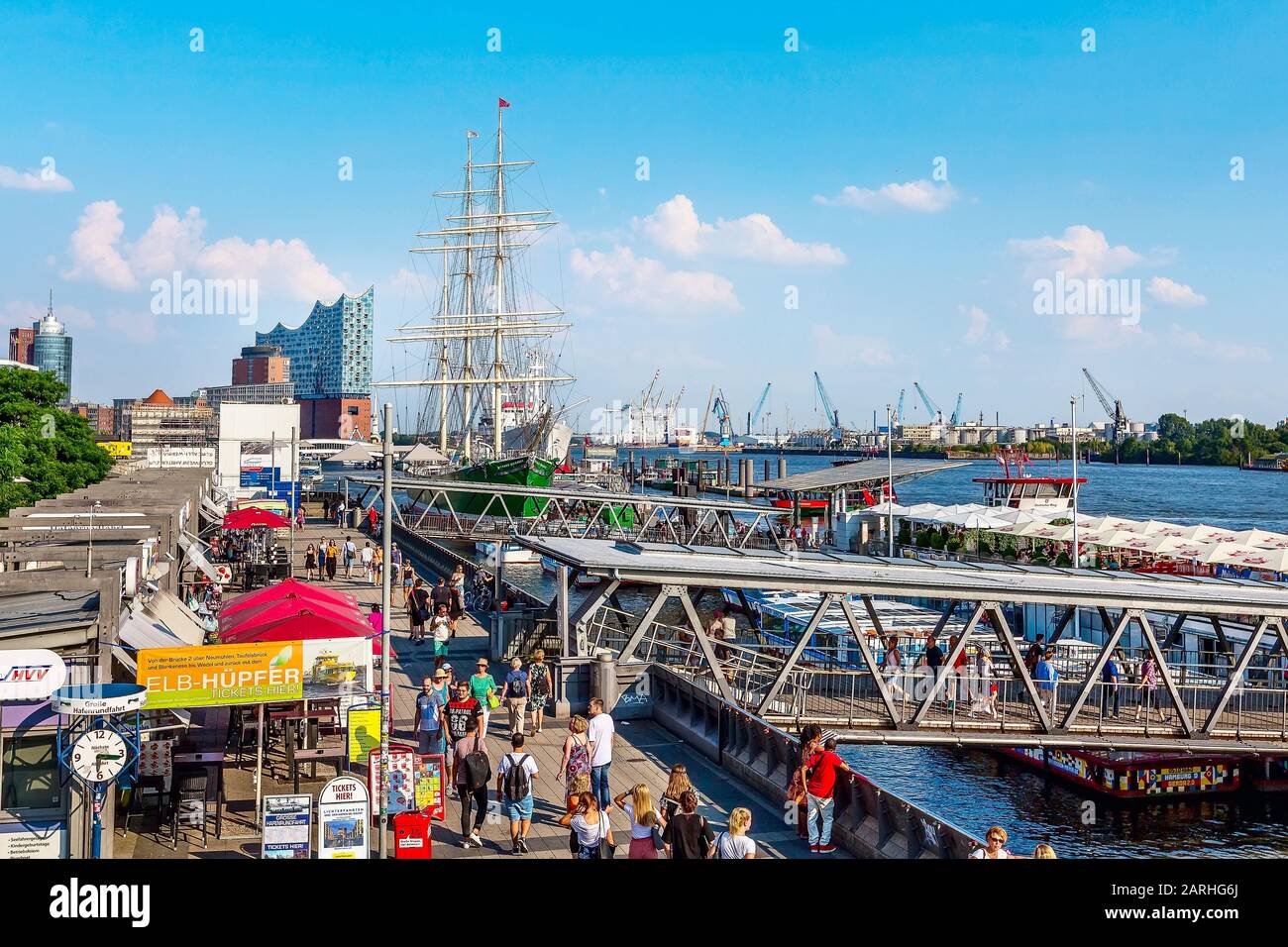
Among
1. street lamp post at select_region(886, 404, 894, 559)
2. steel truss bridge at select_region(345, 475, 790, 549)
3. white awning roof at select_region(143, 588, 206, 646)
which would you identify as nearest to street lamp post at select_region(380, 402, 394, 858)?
white awning roof at select_region(143, 588, 206, 646)

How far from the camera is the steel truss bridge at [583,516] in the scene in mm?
43750

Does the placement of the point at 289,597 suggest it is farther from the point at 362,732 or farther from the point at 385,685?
the point at 362,732

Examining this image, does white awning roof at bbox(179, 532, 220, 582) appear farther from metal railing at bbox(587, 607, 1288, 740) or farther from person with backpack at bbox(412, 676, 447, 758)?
person with backpack at bbox(412, 676, 447, 758)

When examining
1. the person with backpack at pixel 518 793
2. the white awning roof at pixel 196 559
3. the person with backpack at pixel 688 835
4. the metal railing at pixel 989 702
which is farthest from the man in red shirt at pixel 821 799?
the white awning roof at pixel 196 559

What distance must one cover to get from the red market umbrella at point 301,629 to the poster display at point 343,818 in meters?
5.13

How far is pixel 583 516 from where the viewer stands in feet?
240

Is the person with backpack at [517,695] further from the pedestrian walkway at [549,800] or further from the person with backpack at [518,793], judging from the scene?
the person with backpack at [518,793]

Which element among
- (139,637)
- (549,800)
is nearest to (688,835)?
(549,800)

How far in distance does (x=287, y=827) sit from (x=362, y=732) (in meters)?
2.19

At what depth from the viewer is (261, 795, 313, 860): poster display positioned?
1032cm

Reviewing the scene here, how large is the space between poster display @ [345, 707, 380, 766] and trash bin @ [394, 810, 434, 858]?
170 centimetres
